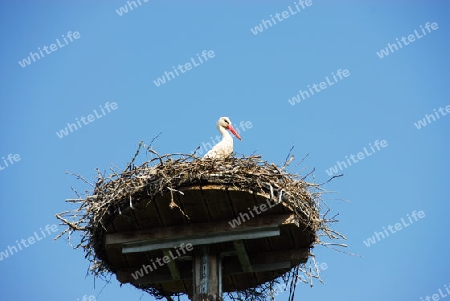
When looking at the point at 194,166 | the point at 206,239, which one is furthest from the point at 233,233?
the point at 194,166

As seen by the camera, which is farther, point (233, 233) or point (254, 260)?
point (254, 260)

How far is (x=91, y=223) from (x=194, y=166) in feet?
4.55

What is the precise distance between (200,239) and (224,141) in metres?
3.41

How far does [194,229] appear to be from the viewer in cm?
814

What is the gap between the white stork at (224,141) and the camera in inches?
418

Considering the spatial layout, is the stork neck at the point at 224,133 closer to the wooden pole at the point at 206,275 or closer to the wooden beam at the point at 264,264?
the wooden beam at the point at 264,264

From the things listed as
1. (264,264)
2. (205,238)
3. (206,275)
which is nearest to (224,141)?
(264,264)

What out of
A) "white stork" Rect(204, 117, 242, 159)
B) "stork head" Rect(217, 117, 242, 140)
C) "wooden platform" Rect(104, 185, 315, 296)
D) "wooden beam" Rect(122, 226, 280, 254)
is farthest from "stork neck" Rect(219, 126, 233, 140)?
"wooden beam" Rect(122, 226, 280, 254)

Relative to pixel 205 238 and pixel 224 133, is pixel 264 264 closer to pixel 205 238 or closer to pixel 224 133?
pixel 205 238

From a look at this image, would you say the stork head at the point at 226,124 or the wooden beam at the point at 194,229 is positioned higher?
the stork head at the point at 226,124

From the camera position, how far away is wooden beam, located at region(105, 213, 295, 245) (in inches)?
313

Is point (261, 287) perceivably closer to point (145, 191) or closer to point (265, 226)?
point (265, 226)

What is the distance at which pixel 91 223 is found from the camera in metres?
8.29

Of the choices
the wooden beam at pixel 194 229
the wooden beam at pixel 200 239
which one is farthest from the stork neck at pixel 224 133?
the wooden beam at pixel 200 239
